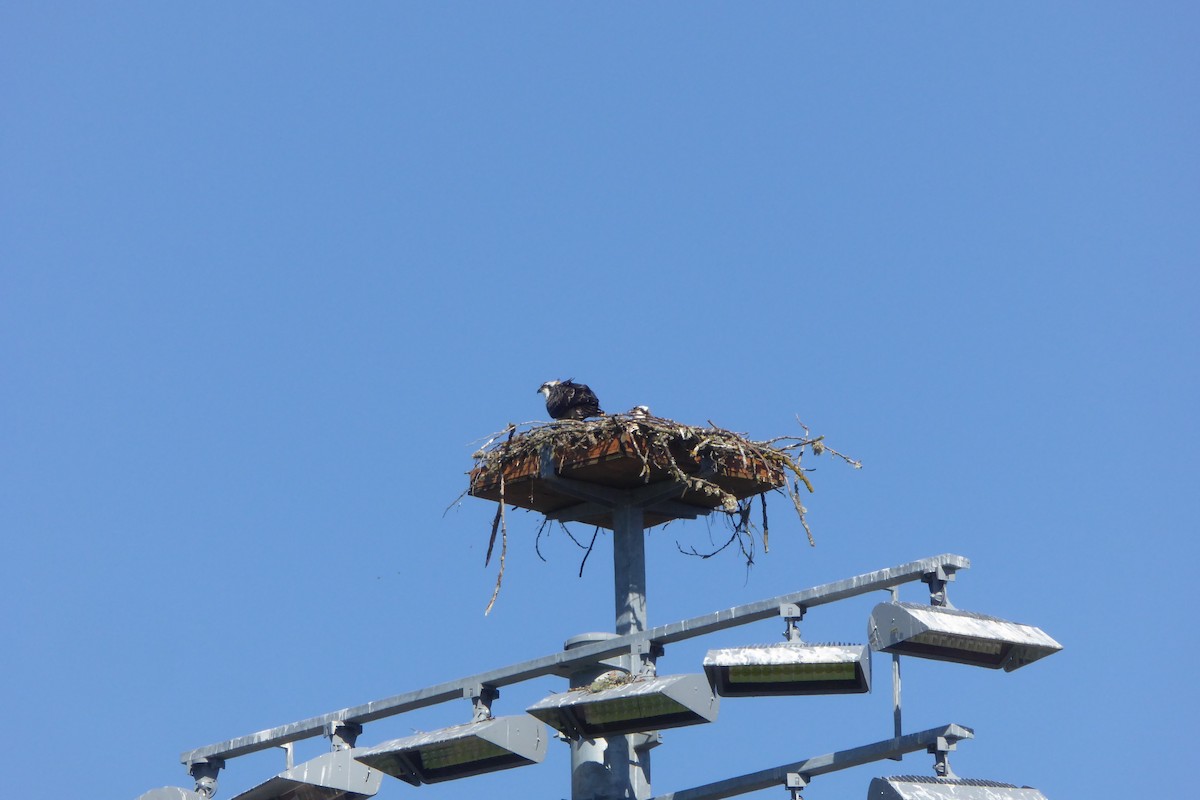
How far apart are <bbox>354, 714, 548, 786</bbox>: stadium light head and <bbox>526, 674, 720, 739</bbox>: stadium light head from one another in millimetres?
141

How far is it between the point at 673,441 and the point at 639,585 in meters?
1.06

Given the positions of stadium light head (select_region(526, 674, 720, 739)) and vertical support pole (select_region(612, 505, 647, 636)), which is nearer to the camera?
stadium light head (select_region(526, 674, 720, 739))

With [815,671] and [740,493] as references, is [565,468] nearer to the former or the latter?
[740,493]

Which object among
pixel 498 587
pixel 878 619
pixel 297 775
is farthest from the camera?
pixel 498 587

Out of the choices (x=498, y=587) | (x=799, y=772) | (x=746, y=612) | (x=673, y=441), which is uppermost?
(x=673, y=441)

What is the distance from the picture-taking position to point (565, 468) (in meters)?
14.5

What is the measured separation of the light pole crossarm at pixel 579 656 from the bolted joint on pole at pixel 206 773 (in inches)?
1.8

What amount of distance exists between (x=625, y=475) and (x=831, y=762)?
4753 mm

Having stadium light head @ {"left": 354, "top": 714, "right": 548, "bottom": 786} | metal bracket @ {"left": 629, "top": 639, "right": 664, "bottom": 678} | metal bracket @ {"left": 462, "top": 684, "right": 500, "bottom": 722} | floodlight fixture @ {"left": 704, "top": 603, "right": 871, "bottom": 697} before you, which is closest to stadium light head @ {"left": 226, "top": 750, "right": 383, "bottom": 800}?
stadium light head @ {"left": 354, "top": 714, "right": 548, "bottom": 786}

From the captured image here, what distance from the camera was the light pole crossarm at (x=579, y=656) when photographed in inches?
393

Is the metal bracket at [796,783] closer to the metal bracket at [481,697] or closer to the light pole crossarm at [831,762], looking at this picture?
the light pole crossarm at [831,762]

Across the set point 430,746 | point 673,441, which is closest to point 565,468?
point 673,441

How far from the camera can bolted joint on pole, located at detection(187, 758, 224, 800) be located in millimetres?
12539

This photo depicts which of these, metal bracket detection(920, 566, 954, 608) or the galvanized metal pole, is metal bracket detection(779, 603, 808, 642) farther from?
the galvanized metal pole
